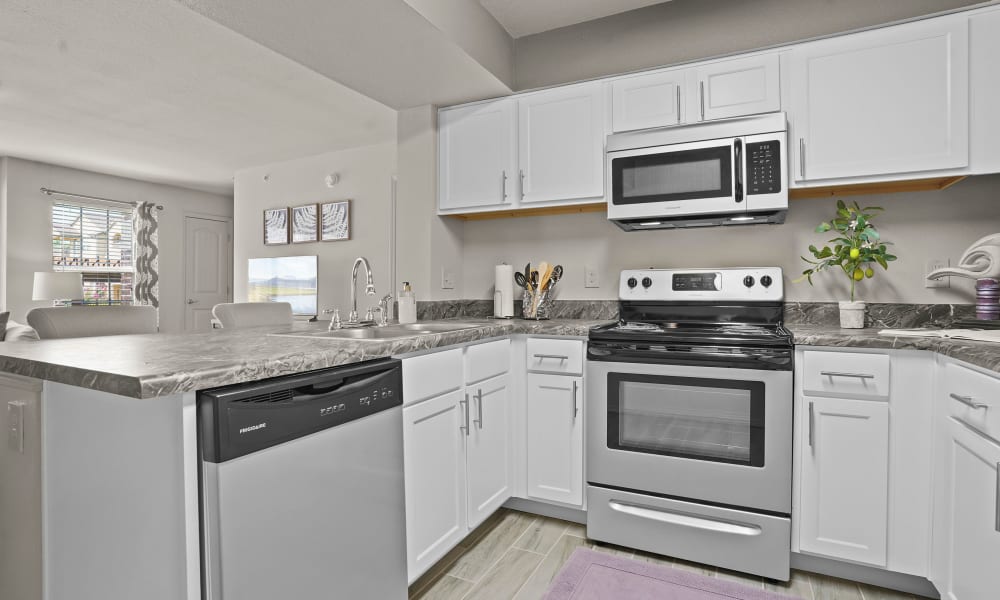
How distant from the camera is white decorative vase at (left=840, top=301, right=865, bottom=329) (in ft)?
7.25

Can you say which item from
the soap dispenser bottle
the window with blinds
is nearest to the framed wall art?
the window with blinds

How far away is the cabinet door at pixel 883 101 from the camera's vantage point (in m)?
2.02

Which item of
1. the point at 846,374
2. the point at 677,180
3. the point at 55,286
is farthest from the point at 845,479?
the point at 55,286

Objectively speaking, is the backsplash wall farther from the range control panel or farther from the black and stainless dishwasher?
the black and stainless dishwasher

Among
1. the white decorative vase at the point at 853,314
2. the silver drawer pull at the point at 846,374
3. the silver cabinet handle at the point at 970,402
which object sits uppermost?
the white decorative vase at the point at 853,314

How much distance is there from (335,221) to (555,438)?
13.0ft

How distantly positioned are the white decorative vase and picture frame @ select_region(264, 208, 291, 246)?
5.31 meters

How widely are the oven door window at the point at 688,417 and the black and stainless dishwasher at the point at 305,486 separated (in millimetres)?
998

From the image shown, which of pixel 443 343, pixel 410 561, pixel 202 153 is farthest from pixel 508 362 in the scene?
pixel 202 153

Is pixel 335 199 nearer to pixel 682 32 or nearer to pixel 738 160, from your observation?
pixel 682 32

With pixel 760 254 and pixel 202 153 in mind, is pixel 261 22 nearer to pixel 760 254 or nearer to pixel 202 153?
pixel 760 254

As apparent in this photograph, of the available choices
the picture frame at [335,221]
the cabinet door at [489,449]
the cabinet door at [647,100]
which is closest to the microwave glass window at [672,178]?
the cabinet door at [647,100]

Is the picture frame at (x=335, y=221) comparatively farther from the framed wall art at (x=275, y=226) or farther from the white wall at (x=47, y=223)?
the white wall at (x=47, y=223)

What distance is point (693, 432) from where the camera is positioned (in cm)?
206
